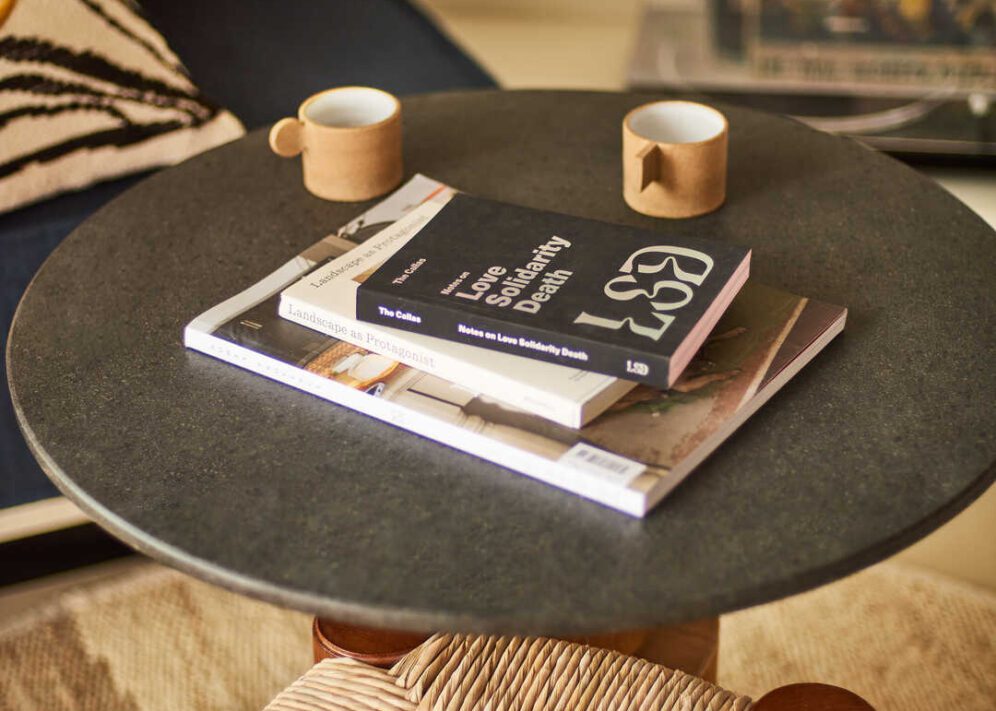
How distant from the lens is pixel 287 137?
2.95ft

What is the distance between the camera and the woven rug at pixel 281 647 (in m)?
1.16

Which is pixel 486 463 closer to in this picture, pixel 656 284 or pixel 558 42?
pixel 656 284

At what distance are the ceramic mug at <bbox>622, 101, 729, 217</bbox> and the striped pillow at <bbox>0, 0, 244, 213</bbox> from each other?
0.67 meters

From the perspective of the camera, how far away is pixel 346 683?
69 cm

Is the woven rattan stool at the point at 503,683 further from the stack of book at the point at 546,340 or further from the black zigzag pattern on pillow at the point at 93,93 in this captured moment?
the black zigzag pattern on pillow at the point at 93,93

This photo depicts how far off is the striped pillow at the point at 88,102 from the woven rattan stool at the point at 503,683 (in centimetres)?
81

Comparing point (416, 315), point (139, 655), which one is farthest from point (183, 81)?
point (416, 315)

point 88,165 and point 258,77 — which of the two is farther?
point 258,77

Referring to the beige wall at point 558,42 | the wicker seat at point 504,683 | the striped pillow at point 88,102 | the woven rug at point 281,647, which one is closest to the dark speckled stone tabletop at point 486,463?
the wicker seat at point 504,683

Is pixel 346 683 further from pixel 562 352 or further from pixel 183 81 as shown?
pixel 183 81

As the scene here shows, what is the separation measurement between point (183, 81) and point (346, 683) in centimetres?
93

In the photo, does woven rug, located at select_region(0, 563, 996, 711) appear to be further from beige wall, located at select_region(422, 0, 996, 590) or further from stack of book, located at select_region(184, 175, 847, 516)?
beige wall, located at select_region(422, 0, 996, 590)

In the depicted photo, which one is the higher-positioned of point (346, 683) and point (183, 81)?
point (183, 81)

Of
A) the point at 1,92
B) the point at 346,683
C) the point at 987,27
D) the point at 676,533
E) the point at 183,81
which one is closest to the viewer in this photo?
the point at 676,533
